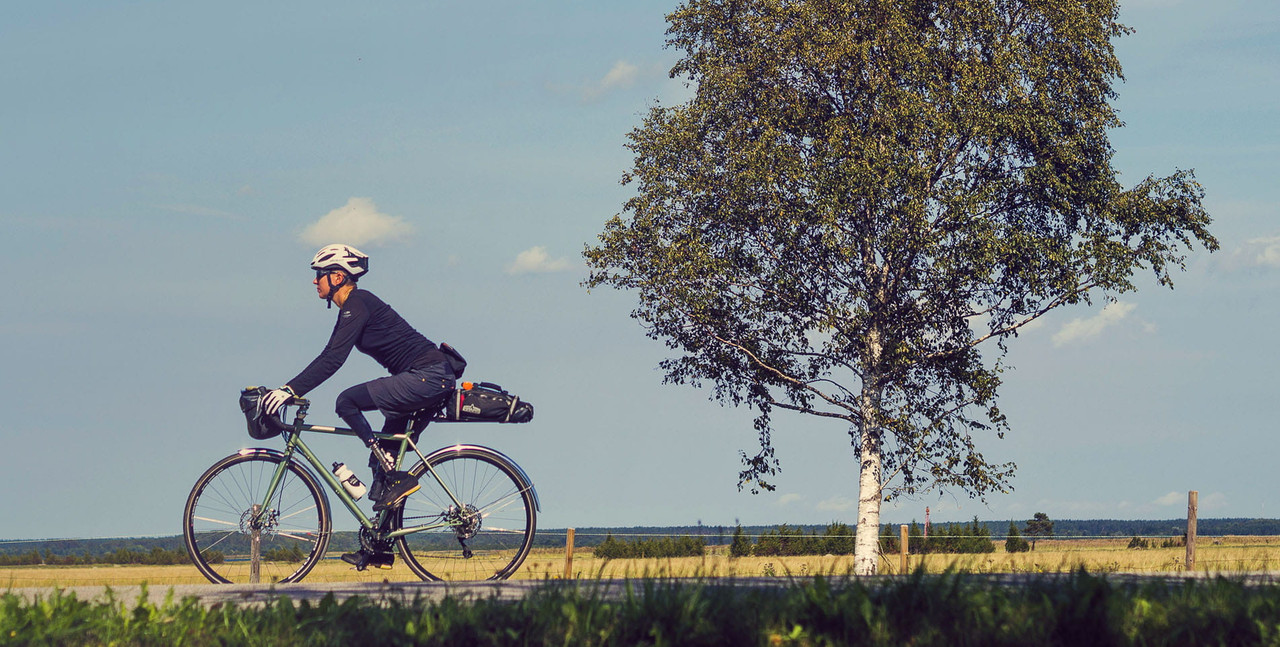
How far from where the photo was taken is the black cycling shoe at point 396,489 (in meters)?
7.96

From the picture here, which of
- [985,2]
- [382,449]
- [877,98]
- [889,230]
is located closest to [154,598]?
[382,449]

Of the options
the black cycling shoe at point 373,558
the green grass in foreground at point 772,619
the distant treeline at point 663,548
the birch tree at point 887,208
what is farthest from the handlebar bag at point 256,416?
the distant treeline at point 663,548

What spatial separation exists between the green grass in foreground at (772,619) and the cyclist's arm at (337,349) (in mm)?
2567

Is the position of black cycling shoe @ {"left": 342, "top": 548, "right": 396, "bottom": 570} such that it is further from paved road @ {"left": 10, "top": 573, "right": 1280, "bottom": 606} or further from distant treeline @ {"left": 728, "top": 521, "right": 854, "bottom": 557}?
distant treeline @ {"left": 728, "top": 521, "right": 854, "bottom": 557}

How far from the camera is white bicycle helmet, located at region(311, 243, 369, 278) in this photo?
820 cm

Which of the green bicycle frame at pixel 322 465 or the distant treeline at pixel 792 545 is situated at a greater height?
the green bicycle frame at pixel 322 465

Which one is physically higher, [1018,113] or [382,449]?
[1018,113]

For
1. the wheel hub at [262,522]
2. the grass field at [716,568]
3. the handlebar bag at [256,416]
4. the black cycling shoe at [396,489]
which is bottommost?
the grass field at [716,568]

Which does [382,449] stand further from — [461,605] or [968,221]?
[968,221]

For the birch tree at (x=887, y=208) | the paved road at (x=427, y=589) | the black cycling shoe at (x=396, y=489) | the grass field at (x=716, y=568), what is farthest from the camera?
the birch tree at (x=887, y=208)

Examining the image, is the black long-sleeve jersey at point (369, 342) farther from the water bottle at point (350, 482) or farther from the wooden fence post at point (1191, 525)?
the wooden fence post at point (1191, 525)

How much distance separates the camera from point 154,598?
649cm

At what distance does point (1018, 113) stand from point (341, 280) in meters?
16.4

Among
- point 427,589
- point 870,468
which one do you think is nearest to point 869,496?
point 870,468
